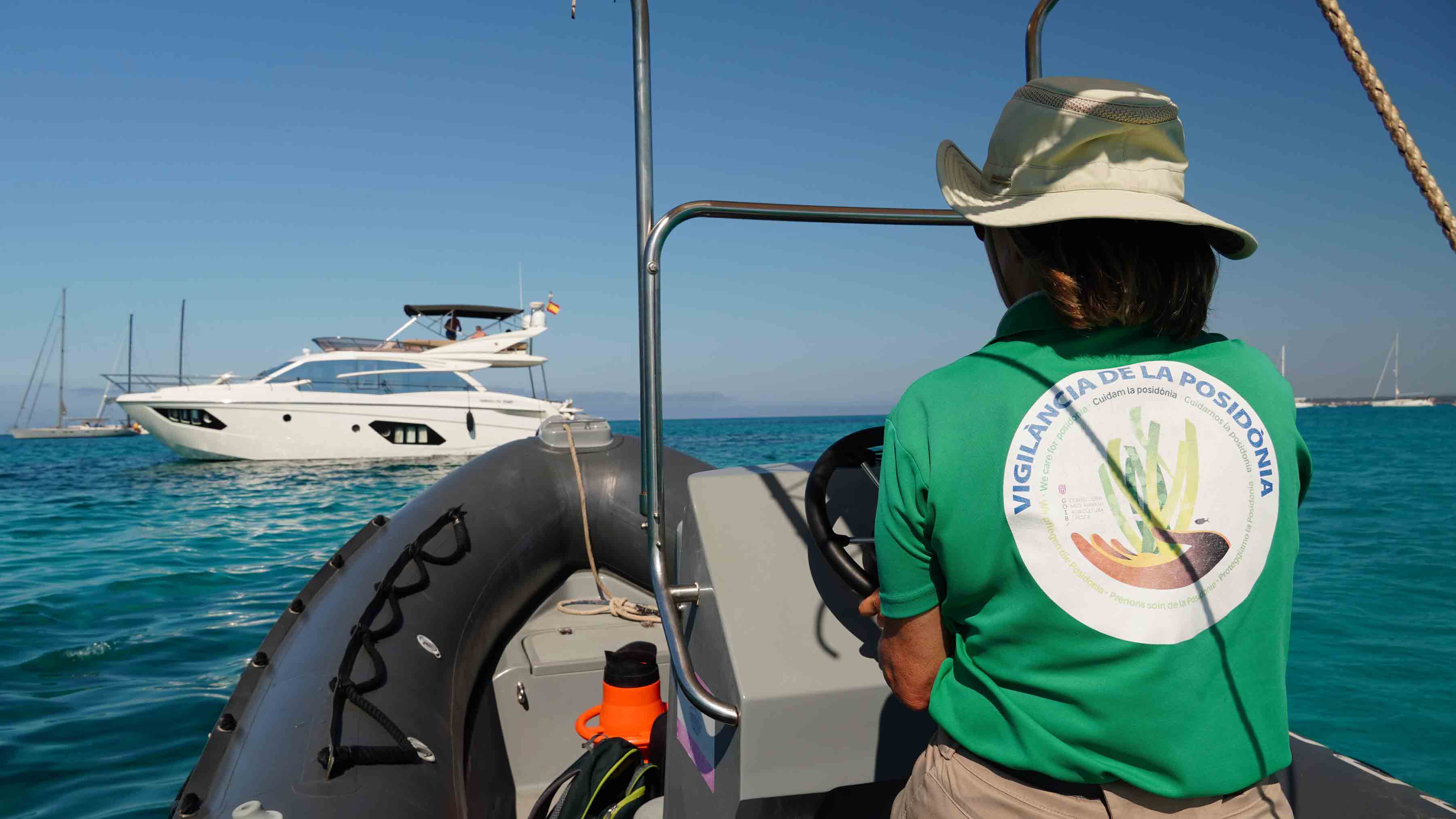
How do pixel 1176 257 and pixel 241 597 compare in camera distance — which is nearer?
pixel 1176 257

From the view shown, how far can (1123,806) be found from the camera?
755 mm

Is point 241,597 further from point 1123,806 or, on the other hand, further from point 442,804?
point 1123,806

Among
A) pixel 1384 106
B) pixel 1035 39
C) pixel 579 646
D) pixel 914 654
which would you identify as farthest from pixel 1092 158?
pixel 579 646

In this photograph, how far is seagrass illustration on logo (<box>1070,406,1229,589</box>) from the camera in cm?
73

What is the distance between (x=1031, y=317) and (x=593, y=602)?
2618 millimetres

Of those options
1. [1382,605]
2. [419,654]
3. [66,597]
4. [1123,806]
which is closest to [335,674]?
[419,654]

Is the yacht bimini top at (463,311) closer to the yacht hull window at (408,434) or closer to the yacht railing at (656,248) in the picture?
the yacht hull window at (408,434)

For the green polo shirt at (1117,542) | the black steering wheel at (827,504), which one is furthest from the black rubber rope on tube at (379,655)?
the green polo shirt at (1117,542)

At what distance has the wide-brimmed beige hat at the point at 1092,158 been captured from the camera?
2.52ft

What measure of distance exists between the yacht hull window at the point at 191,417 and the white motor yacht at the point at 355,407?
2cm

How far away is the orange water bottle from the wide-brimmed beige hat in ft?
5.51

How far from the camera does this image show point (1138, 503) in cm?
74

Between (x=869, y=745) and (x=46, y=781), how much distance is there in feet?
11.3

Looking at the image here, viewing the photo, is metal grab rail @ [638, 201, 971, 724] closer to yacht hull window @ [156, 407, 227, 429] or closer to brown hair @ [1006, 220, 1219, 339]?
brown hair @ [1006, 220, 1219, 339]
